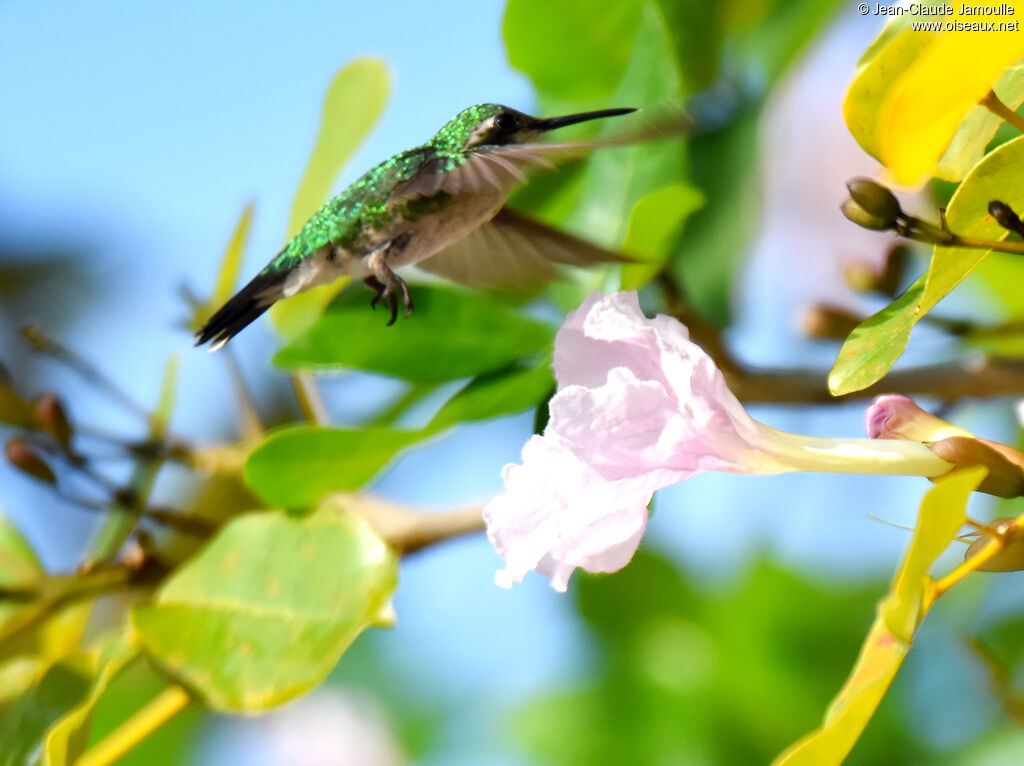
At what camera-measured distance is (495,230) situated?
1198mm

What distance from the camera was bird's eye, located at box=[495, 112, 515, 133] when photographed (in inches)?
41.5

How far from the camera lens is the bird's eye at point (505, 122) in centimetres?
105

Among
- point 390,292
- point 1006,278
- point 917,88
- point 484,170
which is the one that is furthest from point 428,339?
point 1006,278

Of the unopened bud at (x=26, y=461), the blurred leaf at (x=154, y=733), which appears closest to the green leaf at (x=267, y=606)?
the unopened bud at (x=26, y=461)

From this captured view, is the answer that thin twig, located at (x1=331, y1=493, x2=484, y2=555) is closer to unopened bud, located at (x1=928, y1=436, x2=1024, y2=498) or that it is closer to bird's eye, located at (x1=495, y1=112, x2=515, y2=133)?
bird's eye, located at (x1=495, y1=112, x2=515, y2=133)

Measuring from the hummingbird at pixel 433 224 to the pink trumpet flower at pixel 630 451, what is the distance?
209 millimetres

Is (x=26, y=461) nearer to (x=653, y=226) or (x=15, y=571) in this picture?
(x=15, y=571)

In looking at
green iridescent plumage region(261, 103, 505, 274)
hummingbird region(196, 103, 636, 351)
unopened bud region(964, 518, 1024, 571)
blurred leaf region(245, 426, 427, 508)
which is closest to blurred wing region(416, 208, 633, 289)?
hummingbird region(196, 103, 636, 351)

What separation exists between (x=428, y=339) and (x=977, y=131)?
1.90 feet

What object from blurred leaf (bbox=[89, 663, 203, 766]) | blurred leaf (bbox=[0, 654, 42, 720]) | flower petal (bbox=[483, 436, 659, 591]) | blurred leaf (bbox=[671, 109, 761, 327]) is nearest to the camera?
flower petal (bbox=[483, 436, 659, 591])

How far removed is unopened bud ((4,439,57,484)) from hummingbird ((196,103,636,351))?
0.51 m

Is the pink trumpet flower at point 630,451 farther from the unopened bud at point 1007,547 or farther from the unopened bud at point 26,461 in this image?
the unopened bud at point 26,461

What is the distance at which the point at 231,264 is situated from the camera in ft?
4.78

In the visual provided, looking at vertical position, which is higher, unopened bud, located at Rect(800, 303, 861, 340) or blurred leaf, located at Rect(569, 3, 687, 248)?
blurred leaf, located at Rect(569, 3, 687, 248)
